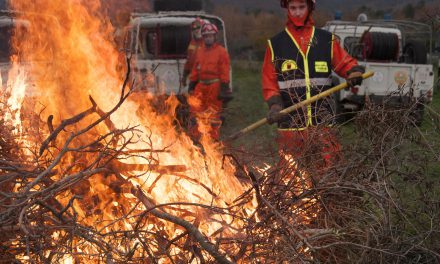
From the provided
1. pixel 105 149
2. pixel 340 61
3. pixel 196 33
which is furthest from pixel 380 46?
pixel 105 149

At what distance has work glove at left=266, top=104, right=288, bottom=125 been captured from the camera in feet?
16.5

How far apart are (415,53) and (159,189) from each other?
32.5 feet

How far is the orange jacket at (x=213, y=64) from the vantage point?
9570 millimetres

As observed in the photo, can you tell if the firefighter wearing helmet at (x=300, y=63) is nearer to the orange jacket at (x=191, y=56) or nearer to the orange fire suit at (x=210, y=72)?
the orange fire suit at (x=210, y=72)

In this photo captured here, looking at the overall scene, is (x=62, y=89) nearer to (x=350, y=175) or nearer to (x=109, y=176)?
(x=109, y=176)

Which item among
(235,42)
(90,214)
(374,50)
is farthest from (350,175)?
(235,42)

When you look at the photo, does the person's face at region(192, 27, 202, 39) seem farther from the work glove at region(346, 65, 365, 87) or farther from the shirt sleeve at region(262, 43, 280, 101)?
the work glove at region(346, 65, 365, 87)

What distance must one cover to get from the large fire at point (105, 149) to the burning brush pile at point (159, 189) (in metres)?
0.01

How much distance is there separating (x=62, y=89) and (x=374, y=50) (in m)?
8.99

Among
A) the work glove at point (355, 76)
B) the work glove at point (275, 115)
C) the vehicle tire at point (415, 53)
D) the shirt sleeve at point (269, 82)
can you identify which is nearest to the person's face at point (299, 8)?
the shirt sleeve at point (269, 82)

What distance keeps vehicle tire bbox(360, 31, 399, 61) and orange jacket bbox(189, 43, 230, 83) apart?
150 inches

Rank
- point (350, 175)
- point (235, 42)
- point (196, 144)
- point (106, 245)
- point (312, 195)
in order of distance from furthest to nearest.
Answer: point (235, 42)
point (196, 144)
point (350, 175)
point (312, 195)
point (106, 245)

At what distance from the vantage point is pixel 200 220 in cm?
357

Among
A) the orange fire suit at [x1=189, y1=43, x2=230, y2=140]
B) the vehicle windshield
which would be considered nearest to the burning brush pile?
the orange fire suit at [x1=189, y1=43, x2=230, y2=140]
